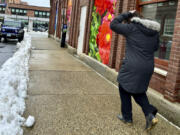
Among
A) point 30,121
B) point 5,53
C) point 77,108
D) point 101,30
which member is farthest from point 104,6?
point 5,53

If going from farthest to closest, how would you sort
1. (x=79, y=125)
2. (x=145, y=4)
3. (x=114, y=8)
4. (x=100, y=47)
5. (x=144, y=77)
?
(x=100, y=47) → (x=114, y=8) → (x=145, y=4) → (x=79, y=125) → (x=144, y=77)

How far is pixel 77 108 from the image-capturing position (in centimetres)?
478

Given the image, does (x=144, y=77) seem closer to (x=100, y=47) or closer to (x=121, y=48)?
(x=121, y=48)

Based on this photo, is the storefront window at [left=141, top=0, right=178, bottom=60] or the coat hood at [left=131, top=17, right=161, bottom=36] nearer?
the coat hood at [left=131, top=17, right=161, bottom=36]

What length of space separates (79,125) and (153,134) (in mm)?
1220

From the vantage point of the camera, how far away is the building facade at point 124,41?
4.66 metres

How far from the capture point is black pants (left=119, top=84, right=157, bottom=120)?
146 inches

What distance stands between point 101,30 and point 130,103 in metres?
5.70

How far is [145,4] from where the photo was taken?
6.46m

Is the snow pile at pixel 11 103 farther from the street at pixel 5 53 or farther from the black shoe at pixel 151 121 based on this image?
the street at pixel 5 53

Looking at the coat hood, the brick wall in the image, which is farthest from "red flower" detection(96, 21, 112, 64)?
the coat hood

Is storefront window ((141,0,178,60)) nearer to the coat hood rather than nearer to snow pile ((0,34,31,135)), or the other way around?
the coat hood

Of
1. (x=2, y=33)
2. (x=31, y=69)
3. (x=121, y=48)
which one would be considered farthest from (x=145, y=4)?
(x=2, y=33)

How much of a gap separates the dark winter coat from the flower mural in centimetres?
465
